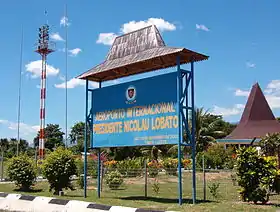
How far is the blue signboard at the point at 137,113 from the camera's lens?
11.9 meters

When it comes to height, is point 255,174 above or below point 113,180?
above

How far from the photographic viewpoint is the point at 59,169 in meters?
16.0

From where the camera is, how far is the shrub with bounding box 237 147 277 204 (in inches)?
443

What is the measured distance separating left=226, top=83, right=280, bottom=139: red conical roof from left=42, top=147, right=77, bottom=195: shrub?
107 feet

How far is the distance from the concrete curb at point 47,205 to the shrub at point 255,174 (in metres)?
3.79

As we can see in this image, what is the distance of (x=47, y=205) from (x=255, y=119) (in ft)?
137

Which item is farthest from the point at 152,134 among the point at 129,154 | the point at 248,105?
the point at 248,105

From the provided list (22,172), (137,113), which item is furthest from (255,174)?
(22,172)

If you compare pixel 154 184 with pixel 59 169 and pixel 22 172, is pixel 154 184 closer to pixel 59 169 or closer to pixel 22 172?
pixel 59 169

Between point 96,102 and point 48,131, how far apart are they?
253ft

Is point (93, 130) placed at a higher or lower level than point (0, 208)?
higher

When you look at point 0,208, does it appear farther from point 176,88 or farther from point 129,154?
point 129,154

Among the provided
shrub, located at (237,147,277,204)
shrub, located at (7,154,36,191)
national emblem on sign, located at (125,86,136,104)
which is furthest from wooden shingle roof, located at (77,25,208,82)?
shrub, located at (7,154,36,191)

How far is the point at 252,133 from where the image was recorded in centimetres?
4656
